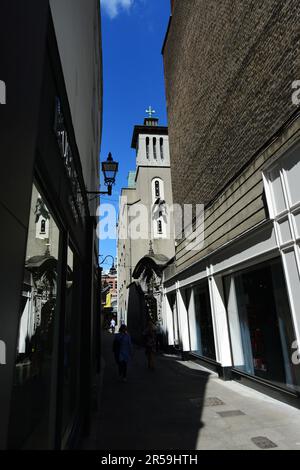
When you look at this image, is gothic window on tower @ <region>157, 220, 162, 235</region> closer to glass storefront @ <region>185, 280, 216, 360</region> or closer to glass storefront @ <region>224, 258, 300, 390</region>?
glass storefront @ <region>185, 280, 216, 360</region>

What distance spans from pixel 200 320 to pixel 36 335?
11814 mm

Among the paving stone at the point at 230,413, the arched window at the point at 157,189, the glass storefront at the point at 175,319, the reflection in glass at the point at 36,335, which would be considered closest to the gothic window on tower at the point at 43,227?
the reflection in glass at the point at 36,335

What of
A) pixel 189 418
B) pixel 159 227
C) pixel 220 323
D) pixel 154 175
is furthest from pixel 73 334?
pixel 154 175

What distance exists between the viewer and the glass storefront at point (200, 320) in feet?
41.9

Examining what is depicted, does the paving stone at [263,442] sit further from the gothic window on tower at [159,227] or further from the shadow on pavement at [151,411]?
the gothic window on tower at [159,227]

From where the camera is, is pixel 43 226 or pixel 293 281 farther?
pixel 293 281

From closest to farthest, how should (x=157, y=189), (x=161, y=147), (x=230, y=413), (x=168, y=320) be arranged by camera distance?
(x=230, y=413) < (x=168, y=320) < (x=157, y=189) < (x=161, y=147)

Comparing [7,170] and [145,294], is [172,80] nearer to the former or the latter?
[145,294]

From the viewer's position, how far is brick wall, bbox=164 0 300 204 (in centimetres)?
760

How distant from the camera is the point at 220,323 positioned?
11070mm

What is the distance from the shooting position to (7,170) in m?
1.92

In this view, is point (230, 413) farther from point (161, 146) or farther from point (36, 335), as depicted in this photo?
point (161, 146)
